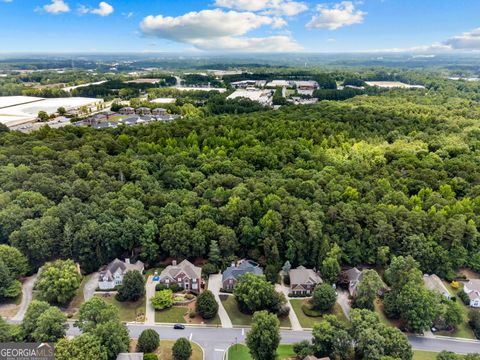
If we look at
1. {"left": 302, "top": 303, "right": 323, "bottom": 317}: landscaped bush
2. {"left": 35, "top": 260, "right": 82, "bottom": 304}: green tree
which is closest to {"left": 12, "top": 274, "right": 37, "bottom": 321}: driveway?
{"left": 35, "top": 260, "right": 82, "bottom": 304}: green tree

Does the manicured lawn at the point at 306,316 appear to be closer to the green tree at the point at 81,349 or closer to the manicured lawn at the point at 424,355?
the manicured lawn at the point at 424,355

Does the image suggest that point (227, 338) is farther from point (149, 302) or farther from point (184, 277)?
point (149, 302)

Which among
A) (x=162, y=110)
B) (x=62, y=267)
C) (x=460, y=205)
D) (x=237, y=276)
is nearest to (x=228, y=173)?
(x=237, y=276)

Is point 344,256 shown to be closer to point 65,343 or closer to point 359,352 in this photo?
point 359,352

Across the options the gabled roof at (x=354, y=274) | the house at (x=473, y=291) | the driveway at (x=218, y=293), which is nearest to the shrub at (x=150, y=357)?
the driveway at (x=218, y=293)

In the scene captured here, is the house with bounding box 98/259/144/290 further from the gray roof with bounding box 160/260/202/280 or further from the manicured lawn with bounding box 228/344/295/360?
the manicured lawn with bounding box 228/344/295/360
